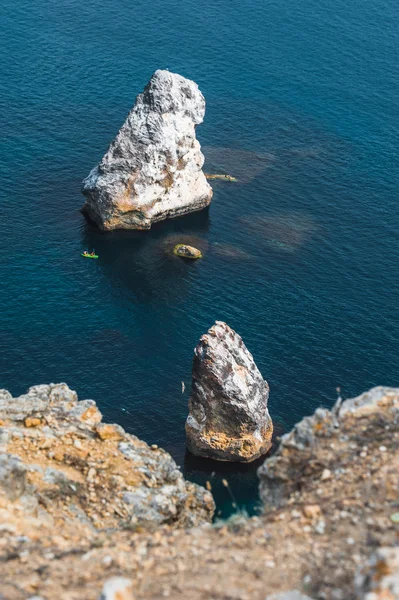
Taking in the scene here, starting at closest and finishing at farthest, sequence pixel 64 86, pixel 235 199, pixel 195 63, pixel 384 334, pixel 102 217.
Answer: pixel 384 334 → pixel 102 217 → pixel 235 199 → pixel 64 86 → pixel 195 63

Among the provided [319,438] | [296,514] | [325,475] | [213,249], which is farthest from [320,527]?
[213,249]

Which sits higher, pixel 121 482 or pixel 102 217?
pixel 121 482

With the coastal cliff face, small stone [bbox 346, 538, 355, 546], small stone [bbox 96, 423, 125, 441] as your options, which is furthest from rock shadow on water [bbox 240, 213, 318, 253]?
small stone [bbox 346, 538, 355, 546]

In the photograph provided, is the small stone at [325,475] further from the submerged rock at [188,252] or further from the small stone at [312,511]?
the submerged rock at [188,252]

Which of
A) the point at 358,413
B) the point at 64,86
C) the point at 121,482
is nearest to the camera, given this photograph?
the point at 358,413

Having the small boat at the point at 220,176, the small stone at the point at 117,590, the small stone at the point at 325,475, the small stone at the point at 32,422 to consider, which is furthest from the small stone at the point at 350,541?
the small boat at the point at 220,176

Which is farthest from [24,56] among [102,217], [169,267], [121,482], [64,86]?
[121,482]

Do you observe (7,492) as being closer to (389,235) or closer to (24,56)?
(389,235)

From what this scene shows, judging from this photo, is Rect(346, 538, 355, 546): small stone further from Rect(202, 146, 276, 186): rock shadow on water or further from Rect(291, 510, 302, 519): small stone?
Rect(202, 146, 276, 186): rock shadow on water
